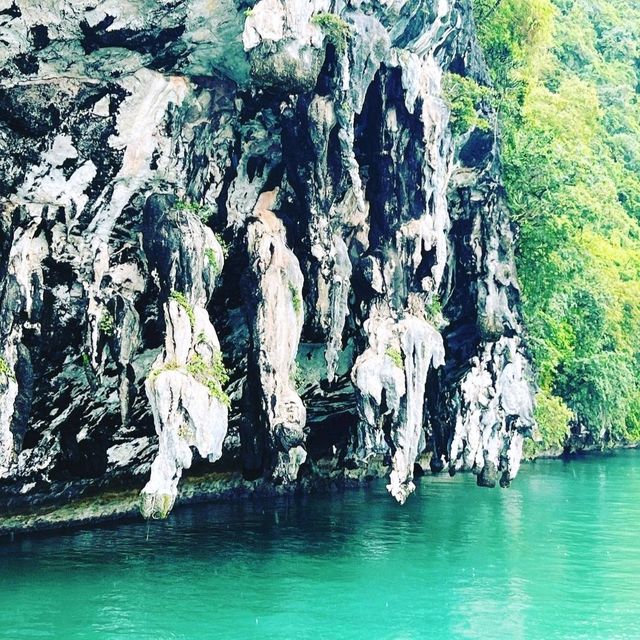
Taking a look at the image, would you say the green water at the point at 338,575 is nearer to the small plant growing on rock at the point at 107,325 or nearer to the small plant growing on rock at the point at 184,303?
the small plant growing on rock at the point at 107,325

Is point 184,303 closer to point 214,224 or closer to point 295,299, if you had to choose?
point 295,299

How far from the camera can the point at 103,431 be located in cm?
2039

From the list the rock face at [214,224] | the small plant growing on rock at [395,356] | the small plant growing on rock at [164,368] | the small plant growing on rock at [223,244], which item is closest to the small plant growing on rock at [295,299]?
the rock face at [214,224]

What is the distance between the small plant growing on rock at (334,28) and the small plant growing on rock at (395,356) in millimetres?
6188

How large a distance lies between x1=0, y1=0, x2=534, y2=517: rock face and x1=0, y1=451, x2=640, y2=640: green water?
1730 mm

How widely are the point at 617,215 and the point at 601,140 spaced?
10294mm

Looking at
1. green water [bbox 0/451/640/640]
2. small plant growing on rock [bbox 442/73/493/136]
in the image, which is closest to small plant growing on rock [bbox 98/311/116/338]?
green water [bbox 0/451/640/640]

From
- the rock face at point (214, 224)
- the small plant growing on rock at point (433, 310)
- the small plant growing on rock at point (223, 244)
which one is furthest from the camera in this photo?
the small plant growing on rock at point (433, 310)

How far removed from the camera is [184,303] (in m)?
16.5

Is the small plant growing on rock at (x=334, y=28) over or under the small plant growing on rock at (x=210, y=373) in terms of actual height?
over

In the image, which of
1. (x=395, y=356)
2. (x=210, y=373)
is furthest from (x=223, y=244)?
(x=395, y=356)

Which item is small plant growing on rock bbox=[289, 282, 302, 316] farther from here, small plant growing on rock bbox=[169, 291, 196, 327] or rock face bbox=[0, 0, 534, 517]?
small plant growing on rock bbox=[169, 291, 196, 327]

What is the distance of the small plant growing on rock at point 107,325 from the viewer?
58.0 ft

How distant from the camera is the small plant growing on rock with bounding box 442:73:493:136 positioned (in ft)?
70.6
